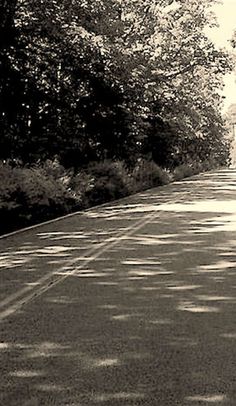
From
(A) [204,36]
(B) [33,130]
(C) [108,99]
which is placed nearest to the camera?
(B) [33,130]

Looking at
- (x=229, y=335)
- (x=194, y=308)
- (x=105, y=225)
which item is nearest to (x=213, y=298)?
(x=194, y=308)

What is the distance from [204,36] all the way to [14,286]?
35559 mm

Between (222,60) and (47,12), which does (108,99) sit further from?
(222,60)

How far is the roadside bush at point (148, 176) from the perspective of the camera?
1479 inches

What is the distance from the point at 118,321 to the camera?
6930 mm

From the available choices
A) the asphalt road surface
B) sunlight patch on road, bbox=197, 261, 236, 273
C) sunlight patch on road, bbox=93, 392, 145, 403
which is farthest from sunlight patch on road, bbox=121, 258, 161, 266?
sunlight patch on road, bbox=93, 392, 145, 403

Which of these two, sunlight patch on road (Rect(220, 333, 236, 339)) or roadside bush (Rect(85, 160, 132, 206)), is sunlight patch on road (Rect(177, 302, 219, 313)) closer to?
sunlight patch on road (Rect(220, 333, 236, 339))

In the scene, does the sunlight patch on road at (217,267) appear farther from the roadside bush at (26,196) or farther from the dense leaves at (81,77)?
the dense leaves at (81,77)

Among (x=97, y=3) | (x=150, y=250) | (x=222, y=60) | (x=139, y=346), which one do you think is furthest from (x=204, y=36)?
(x=139, y=346)

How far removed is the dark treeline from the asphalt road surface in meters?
9.73

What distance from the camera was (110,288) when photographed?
8711 millimetres

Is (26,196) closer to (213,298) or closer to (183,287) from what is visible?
(183,287)

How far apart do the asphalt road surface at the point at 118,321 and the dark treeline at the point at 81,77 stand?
973cm

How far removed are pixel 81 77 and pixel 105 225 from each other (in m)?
9.89
